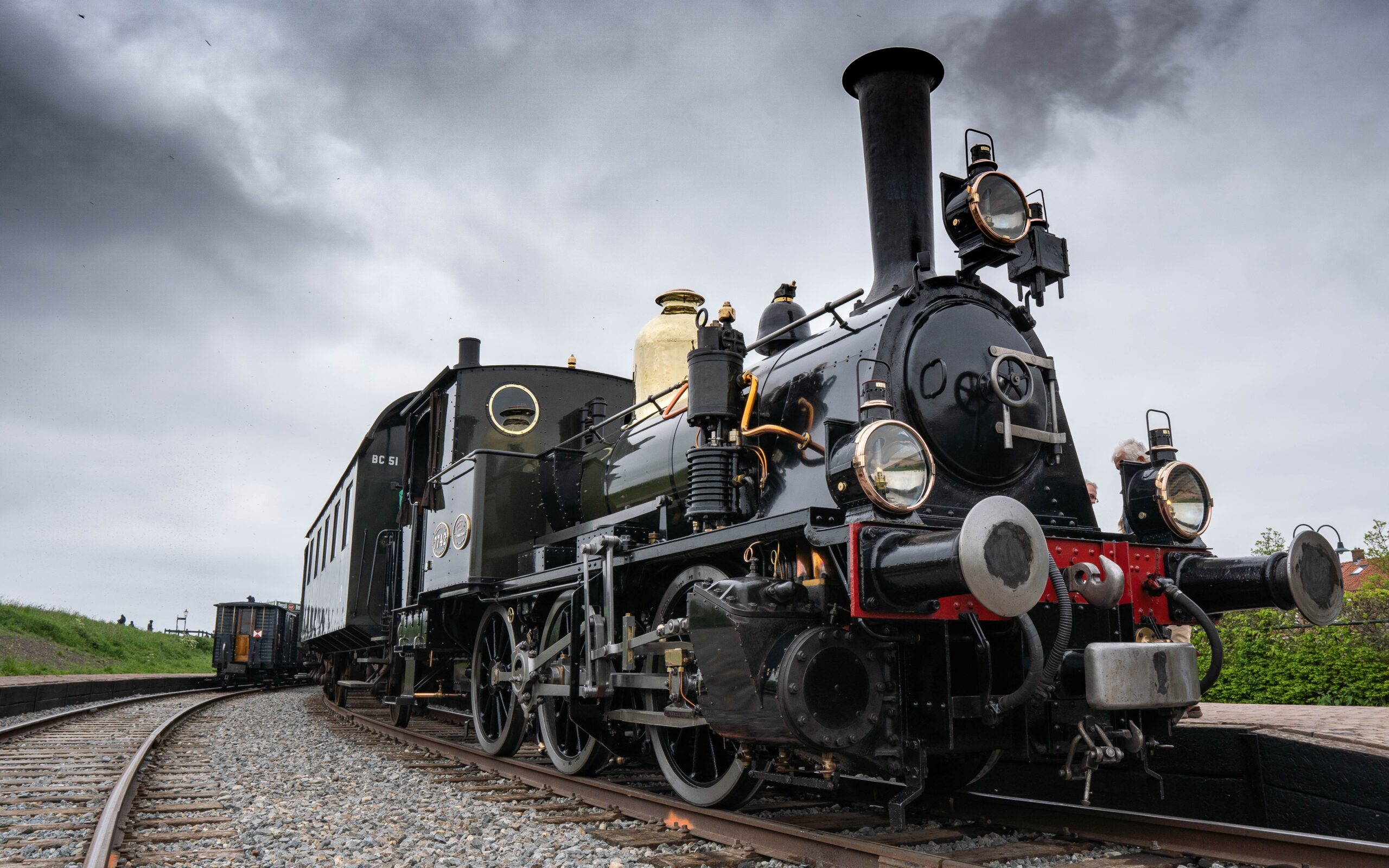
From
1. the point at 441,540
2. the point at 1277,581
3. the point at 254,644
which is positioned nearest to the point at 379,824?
the point at 441,540

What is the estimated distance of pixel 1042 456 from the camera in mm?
4414

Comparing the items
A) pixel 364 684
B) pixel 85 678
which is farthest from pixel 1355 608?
pixel 85 678

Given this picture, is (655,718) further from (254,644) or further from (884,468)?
(254,644)

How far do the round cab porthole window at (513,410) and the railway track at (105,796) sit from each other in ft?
9.78

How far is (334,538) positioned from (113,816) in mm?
9193

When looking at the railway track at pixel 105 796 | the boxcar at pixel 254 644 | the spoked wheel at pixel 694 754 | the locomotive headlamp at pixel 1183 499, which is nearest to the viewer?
the railway track at pixel 105 796

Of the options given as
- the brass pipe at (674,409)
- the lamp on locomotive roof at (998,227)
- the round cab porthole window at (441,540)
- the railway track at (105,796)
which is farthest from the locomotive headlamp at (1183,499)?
the round cab porthole window at (441,540)

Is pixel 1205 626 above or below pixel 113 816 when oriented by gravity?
above

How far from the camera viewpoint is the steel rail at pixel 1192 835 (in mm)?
3244

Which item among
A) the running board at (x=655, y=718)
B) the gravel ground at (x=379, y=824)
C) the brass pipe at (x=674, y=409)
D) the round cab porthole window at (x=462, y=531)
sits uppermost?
the brass pipe at (x=674, y=409)

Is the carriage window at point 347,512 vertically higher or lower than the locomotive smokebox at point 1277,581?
higher

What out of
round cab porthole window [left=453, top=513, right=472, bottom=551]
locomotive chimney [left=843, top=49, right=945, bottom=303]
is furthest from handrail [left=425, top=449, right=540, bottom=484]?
locomotive chimney [left=843, top=49, right=945, bottom=303]

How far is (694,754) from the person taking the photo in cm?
481

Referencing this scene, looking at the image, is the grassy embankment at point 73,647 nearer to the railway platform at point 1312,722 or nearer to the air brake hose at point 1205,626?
the railway platform at point 1312,722
